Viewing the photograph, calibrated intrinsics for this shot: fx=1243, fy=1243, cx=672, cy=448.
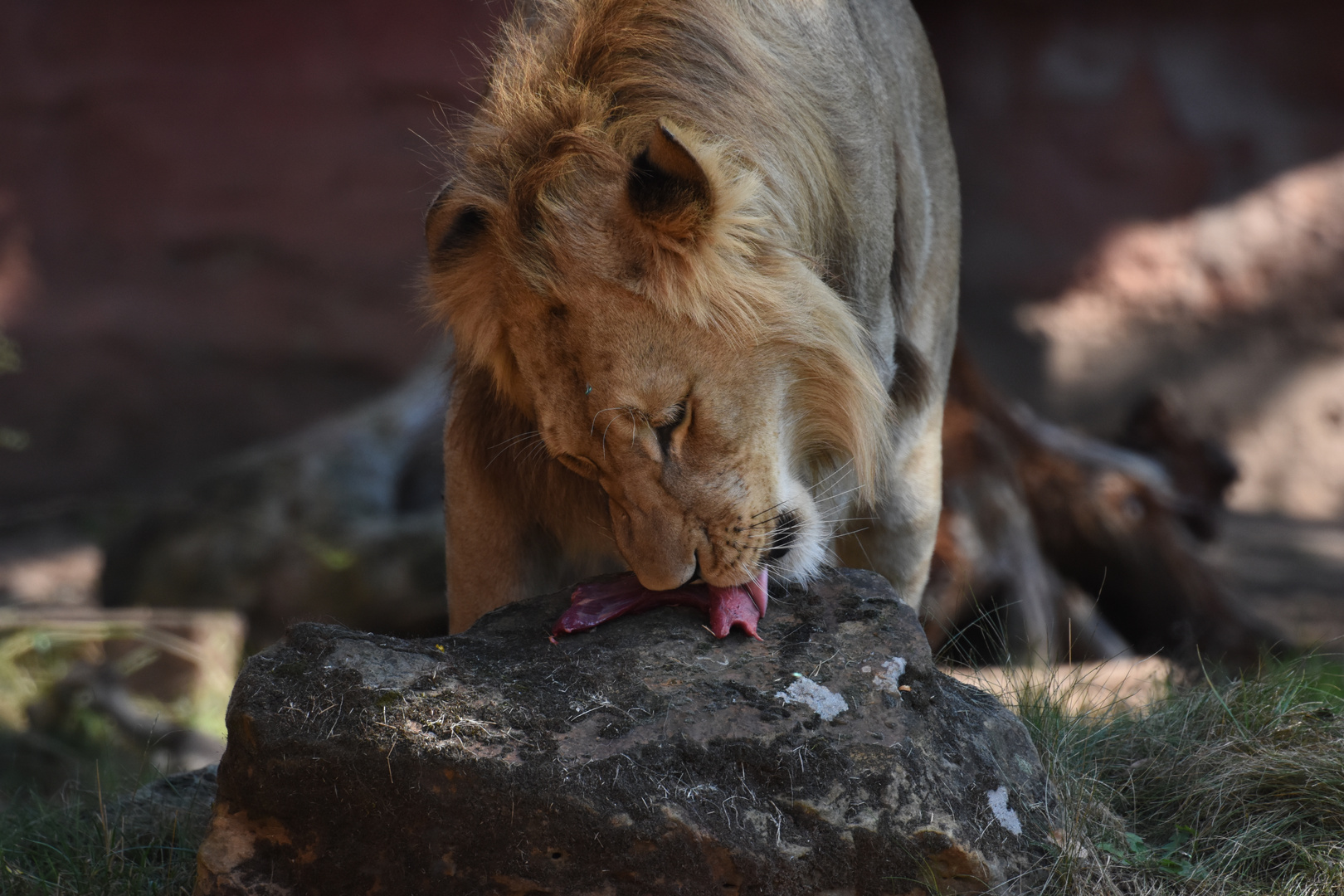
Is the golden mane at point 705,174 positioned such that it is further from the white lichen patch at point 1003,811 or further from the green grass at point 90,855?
the green grass at point 90,855

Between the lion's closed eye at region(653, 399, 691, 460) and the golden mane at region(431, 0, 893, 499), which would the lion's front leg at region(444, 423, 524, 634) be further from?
the lion's closed eye at region(653, 399, 691, 460)

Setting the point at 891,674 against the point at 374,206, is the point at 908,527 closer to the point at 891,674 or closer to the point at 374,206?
the point at 891,674

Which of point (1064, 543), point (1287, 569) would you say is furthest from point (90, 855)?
point (1287, 569)

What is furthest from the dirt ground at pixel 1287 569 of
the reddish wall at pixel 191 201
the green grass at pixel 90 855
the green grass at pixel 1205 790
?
the reddish wall at pixel 191 201

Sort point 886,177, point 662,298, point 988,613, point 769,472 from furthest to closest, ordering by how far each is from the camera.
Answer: point 988,613 → point 886,177 → point 769,472 → point 662,298

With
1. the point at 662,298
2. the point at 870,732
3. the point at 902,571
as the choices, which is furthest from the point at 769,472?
the point at 902,571

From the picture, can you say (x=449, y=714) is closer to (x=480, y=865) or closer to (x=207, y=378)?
(x=480, y=865)

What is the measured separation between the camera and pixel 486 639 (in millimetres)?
2104

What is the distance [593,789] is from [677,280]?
0.82m

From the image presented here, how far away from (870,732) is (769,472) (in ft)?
1.75

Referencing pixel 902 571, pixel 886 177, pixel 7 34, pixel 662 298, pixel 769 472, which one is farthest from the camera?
pixel 7 34

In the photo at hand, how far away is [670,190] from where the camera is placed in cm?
201

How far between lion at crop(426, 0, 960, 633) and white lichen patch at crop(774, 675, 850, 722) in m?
0.25

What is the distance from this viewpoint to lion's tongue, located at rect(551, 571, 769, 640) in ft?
6.81
